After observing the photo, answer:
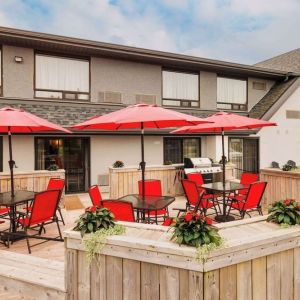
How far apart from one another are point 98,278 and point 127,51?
10.3 m

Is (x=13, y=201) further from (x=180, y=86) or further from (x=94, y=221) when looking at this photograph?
(x=180, y=86)

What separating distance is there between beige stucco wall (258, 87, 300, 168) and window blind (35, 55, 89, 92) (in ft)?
30.0

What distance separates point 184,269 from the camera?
2561 millimetres

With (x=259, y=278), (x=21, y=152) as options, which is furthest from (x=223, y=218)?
(x=21, y=152)

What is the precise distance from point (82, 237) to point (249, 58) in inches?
2095

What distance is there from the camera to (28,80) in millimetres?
10664

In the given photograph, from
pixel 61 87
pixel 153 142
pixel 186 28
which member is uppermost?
pixel 186 28

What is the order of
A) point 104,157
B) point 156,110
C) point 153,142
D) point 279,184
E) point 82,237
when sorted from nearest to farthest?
point 82,237
point 156,110
point 279,184
point 104,157
point 153,142

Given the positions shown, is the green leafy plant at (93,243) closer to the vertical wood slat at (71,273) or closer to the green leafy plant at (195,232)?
the vertical wood slat at (71,273)

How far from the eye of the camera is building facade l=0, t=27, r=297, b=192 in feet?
34.5

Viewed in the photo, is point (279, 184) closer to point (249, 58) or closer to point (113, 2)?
point (113, 2)

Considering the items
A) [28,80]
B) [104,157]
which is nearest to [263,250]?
[104,157]

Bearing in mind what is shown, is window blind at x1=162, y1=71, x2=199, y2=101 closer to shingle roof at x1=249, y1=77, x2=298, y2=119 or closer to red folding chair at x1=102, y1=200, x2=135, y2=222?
shingle roof at x1=249, y1=77, x2=298, y2=119


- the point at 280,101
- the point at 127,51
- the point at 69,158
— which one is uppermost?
the point at 127,51
